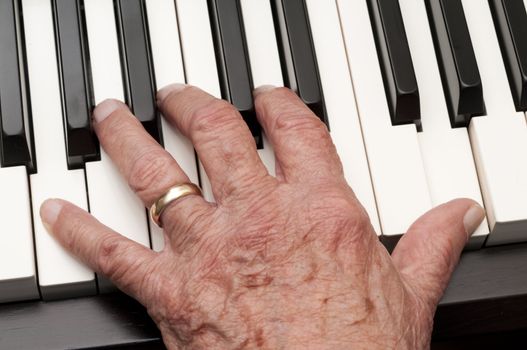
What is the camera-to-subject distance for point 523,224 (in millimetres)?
1035

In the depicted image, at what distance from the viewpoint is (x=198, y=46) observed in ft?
3.55

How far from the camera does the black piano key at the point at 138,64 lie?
1.04m

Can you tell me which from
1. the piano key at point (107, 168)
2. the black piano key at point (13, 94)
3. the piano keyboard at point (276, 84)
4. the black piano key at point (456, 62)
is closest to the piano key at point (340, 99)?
the piano keyboard at point (276, 84)

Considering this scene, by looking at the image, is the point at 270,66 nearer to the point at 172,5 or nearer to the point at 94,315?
the point at 172,5

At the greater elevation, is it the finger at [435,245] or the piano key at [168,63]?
the piano key at [168,63]

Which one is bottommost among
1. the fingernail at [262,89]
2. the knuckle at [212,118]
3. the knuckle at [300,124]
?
the knuckle at [300,124]

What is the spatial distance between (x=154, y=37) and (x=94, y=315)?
0.33m

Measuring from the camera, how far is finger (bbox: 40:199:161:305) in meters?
0.96

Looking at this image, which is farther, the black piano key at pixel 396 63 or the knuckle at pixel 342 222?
the black piano key at pixel 396 63

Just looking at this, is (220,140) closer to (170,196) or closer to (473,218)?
(170,196)

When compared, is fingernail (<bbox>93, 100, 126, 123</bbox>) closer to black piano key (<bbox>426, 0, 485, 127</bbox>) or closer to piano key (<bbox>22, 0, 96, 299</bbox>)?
piano key (<bbox>22, 0, 96, 299</bbox>)

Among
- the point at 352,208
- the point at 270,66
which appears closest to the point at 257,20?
the point at 270,66

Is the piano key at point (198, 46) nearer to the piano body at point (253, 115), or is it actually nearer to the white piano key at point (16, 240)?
the piano body at point (253, 115)

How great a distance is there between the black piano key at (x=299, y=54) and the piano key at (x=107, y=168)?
19 cm
